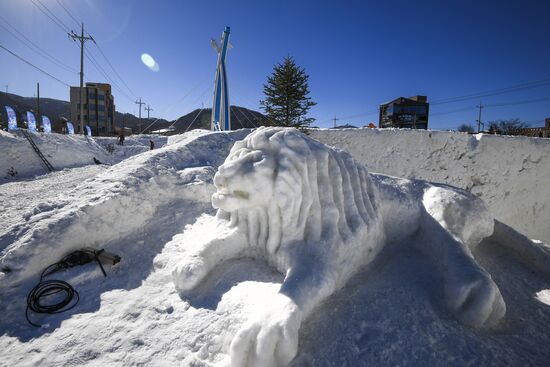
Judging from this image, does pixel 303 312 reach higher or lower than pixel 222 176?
lower

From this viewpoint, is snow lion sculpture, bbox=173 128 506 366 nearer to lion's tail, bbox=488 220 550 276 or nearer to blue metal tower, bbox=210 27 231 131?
lion's tail, bbox=488 220 550 276

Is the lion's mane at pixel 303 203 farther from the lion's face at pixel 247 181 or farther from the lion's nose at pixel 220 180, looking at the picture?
the lion's nose at pixel 220 180

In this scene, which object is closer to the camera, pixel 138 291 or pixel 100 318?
pixel 100 318

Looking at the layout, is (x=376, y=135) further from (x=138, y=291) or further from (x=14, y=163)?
(x=14, y=163)

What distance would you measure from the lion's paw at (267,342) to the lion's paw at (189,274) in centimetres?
63

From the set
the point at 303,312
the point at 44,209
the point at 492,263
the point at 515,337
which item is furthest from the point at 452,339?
the point at 44,209

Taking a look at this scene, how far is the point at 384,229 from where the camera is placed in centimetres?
212

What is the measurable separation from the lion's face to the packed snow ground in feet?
1.62

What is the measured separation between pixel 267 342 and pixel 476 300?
103 centimetres

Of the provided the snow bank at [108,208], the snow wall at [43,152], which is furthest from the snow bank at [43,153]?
the snow bank at [108,208]

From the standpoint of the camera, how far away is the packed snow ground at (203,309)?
125cm

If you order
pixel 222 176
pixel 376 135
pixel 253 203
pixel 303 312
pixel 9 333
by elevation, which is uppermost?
pixel 376 135

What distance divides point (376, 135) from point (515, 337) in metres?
4.92

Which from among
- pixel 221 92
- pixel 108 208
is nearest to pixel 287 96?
pixel 221 92
